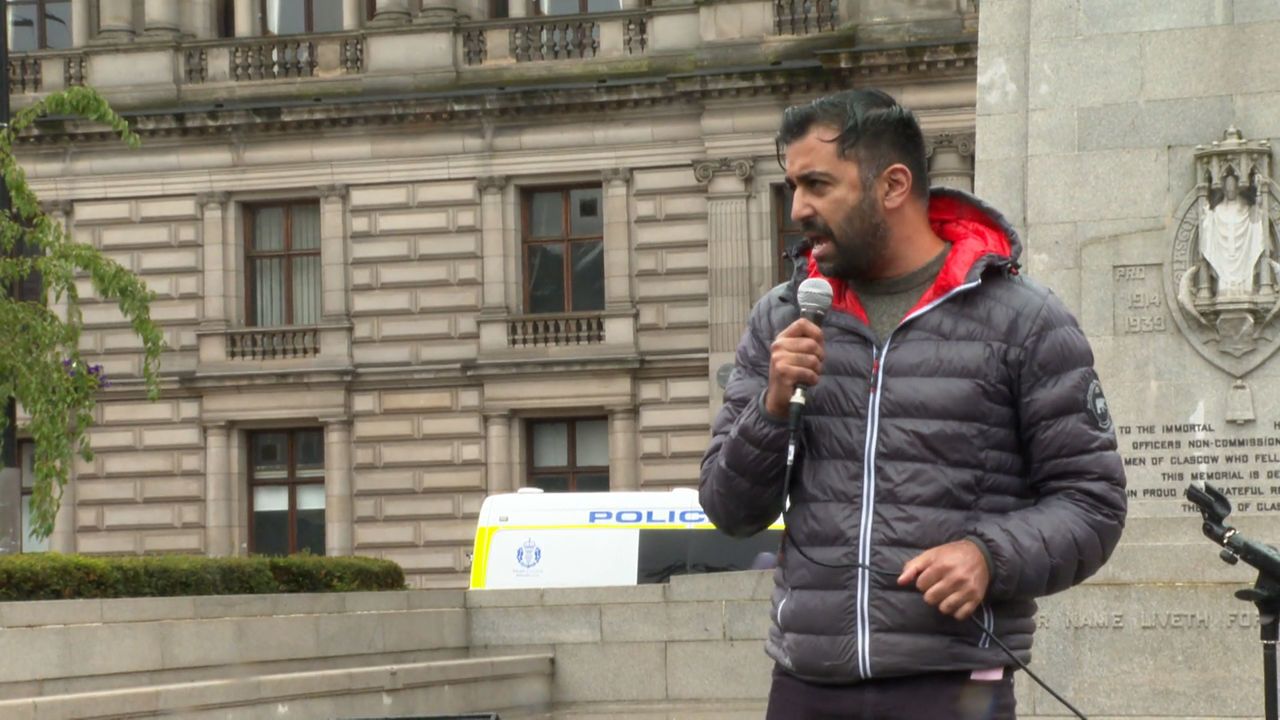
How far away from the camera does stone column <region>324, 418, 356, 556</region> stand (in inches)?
1770

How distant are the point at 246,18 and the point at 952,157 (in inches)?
543

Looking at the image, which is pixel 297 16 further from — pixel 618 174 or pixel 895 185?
pixel 895 185

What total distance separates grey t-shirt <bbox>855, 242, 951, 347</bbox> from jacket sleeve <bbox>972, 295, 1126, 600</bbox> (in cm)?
26

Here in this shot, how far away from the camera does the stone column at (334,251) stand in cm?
4581

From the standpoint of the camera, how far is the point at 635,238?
4438 centimetres

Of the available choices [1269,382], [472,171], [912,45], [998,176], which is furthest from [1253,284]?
[472,171]

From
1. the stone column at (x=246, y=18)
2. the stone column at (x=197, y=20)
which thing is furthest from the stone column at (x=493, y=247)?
the stone column at (x=197, y=20)

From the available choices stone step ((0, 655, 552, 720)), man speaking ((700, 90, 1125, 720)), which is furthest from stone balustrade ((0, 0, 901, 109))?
man speaking ((700, 90, 1125, 720))

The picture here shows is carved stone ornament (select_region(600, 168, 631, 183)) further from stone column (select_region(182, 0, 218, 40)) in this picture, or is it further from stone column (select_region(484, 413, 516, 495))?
stone column (select_region(182, 0, 218, 40))

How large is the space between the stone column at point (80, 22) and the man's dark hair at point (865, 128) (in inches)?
1719

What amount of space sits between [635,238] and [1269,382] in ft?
102

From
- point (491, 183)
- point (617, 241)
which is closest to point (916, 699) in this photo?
point (617, 241)

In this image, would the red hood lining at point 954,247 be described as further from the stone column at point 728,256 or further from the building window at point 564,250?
the building window at point 564,250

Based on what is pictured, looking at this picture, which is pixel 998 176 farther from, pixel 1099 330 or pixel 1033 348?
pixel 1033 348
